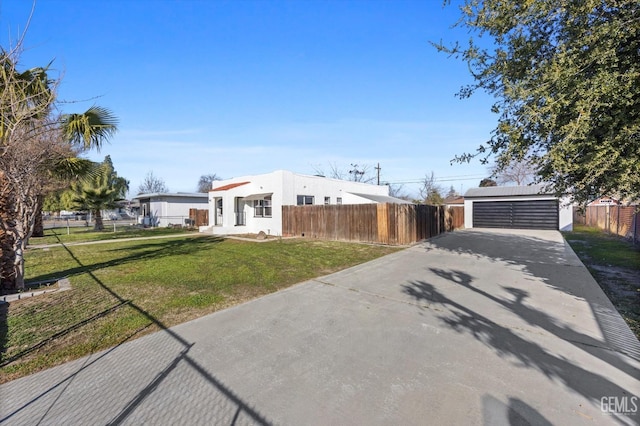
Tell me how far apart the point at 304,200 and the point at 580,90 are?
50.3ft

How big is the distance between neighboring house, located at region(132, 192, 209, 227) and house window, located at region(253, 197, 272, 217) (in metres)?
10.9

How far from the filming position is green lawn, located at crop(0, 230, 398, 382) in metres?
3.71

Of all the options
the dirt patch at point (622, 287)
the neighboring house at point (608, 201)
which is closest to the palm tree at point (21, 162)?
the dirt patch at point (622, 287)

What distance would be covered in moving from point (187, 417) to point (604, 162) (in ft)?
21.0

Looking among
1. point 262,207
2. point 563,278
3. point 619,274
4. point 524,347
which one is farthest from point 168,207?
point 619,274

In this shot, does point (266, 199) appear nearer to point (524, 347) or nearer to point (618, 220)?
point (524, 347)

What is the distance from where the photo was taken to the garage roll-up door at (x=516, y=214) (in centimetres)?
2005

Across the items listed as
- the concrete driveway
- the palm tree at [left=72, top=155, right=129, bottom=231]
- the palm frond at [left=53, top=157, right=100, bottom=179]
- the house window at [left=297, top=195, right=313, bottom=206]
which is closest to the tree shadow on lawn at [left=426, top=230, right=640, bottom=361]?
the concrete driveway

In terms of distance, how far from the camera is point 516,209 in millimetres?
21219

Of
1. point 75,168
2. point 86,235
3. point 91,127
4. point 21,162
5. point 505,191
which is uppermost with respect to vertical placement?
point 91,127

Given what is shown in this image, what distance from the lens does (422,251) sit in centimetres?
1123

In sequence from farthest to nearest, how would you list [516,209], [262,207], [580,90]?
[516,209] < [262,207] < [580,90]

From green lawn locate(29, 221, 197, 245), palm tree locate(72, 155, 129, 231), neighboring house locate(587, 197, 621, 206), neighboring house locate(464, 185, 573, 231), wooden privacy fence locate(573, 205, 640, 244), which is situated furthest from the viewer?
palm tree locate(72, 155, 129, 231)

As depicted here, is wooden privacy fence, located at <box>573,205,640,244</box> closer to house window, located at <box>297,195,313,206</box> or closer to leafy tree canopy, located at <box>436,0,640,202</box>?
leafy tree canopy, located at <box>436,0,640,202</box>
